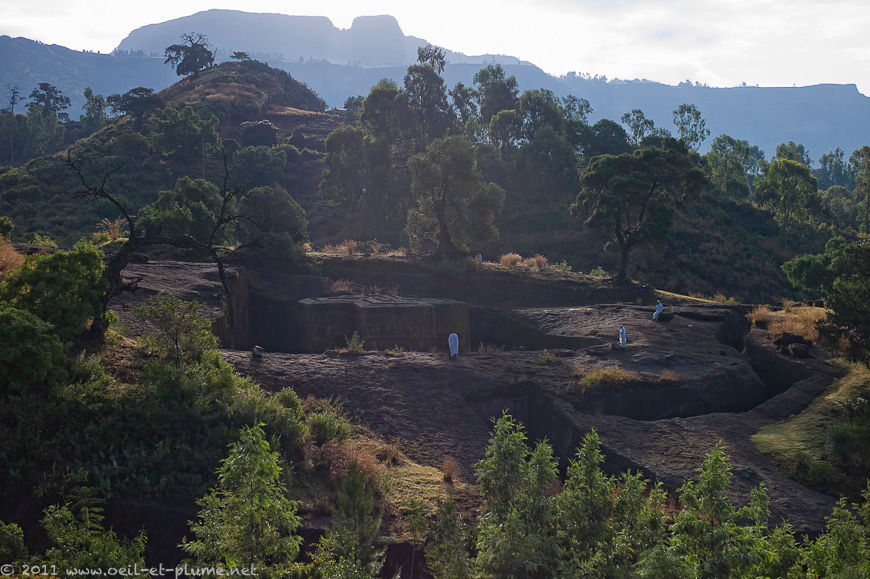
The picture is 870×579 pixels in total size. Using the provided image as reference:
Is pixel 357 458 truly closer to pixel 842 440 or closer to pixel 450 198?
pixel 842 440

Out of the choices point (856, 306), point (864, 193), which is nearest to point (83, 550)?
point (856, 306)

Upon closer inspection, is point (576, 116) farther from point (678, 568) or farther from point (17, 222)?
point (678, 568)

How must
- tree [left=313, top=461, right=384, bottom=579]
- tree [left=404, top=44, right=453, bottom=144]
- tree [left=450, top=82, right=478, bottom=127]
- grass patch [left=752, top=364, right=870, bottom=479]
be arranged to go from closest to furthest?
tree [left=313, top=461, right=384, bottom=579] → grass patch [left=752, top=364, right=870, bottom=479] → tree [left=404, top=44, right=453, bottom=144] → tree [left=450, top=82, right=478, bottom=127]

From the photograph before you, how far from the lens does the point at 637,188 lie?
30.7 meters

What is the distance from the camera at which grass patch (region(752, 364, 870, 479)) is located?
1332 cm

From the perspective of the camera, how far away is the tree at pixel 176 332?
12.3 m

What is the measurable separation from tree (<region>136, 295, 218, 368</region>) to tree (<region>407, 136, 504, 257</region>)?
1928 centimetres

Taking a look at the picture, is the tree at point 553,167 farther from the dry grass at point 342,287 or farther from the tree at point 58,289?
the tree at point 58,289

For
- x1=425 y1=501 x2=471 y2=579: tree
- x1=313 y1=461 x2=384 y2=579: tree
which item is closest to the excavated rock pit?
x1=313 y1=461 x2=384 y2=579: tree

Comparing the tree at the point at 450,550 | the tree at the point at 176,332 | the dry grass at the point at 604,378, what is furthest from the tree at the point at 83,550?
the dry grass at the point at 604,378

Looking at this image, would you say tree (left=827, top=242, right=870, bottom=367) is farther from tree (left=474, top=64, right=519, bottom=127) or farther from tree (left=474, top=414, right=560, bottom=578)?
tree (left=474, top=64, right=519, bottom=127)

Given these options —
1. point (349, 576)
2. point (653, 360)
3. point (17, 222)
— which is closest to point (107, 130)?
point (17, 222)

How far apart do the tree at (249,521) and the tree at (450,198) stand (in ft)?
81.1

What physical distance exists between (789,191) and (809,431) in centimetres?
4328
